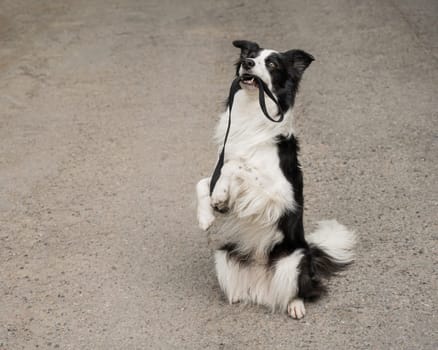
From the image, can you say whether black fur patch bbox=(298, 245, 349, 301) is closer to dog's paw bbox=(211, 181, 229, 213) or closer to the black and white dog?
the black and white dog

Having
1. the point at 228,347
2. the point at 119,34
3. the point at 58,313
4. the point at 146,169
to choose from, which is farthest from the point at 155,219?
the point at 119,34

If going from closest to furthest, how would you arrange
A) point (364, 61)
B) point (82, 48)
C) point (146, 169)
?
point (146, 169), point (364, 61), point (82, 48)

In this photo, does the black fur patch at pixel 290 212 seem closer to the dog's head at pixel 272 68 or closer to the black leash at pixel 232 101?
the black leash at pixel 232 101

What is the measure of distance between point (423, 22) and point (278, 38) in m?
2.15

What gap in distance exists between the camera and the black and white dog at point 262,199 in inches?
167

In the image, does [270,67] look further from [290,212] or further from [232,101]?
[290,212]

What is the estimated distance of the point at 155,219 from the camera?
5.67 metres

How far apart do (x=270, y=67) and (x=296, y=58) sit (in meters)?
0.22

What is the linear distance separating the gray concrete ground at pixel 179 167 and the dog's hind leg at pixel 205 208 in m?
0.64

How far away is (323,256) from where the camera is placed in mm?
4824

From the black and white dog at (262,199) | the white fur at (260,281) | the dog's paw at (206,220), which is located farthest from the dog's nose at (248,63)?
the white fur at (260,281)

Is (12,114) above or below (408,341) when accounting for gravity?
below

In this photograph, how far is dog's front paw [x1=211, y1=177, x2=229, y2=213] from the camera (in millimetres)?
4250

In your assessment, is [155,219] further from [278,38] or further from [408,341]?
[278,38]
